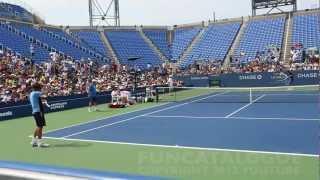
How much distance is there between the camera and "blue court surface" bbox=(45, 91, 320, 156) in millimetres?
12742

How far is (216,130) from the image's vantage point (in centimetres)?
1580

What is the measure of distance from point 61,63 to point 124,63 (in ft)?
38.2

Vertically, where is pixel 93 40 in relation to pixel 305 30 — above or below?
below

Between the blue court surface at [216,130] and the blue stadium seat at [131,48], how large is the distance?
1081 inches

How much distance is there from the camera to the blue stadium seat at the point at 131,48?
50062 mm

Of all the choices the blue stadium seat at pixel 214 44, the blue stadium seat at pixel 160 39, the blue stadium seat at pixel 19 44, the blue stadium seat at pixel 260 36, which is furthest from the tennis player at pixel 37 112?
the blue stadium seat at pixel 160 39

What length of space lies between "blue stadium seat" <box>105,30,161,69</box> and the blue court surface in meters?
27.5

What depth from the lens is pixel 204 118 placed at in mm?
19438

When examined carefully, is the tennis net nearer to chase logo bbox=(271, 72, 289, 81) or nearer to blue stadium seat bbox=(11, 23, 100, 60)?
chase logo bbox=(271, 72, 289, 81)

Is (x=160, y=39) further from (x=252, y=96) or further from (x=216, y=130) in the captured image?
(x=216, y=130)

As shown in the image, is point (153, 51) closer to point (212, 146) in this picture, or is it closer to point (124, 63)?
point (124, 63)

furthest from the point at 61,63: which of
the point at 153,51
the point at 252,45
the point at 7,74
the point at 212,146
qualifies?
the point at 212,146

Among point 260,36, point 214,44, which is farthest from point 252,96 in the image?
point 214,44

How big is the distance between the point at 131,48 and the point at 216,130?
36677mm
